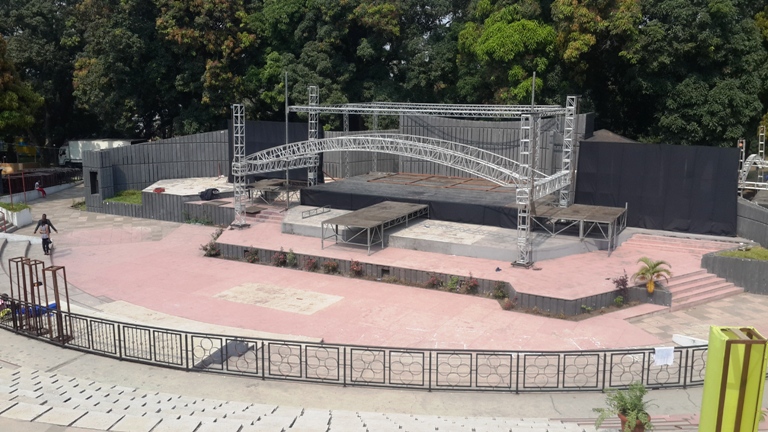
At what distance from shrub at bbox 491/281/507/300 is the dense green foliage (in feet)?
64.3

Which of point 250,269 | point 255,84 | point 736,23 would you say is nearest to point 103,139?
Result: point 255,84

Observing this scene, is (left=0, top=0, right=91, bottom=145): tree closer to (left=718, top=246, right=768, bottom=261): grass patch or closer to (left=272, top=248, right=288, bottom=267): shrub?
(left=272, top=248, right=288, bottom=267): shrub

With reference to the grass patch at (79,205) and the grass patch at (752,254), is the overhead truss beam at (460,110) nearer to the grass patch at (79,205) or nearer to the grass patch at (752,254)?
the grass patch at (752,254)

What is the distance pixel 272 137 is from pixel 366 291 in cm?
1948

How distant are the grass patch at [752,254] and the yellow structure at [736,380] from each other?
60.9ft

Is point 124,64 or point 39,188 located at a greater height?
point 124,64

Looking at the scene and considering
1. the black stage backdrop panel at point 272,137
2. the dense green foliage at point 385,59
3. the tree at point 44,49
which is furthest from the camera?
the tree at point 44,49

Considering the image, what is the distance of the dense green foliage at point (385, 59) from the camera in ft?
123

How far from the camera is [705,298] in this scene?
23.1 metres

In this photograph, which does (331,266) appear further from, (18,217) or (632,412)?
(18,217)

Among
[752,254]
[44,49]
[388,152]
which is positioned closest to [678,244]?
[752,254]

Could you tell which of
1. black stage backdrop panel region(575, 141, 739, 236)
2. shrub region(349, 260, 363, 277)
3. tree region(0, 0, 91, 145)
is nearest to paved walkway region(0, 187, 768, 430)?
shrub region(349, 260, 363, 277)

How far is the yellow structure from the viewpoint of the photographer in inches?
296

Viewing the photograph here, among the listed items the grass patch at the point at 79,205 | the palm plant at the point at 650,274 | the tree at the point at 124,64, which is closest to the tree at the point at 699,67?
the palm plant at the point at 650,274
